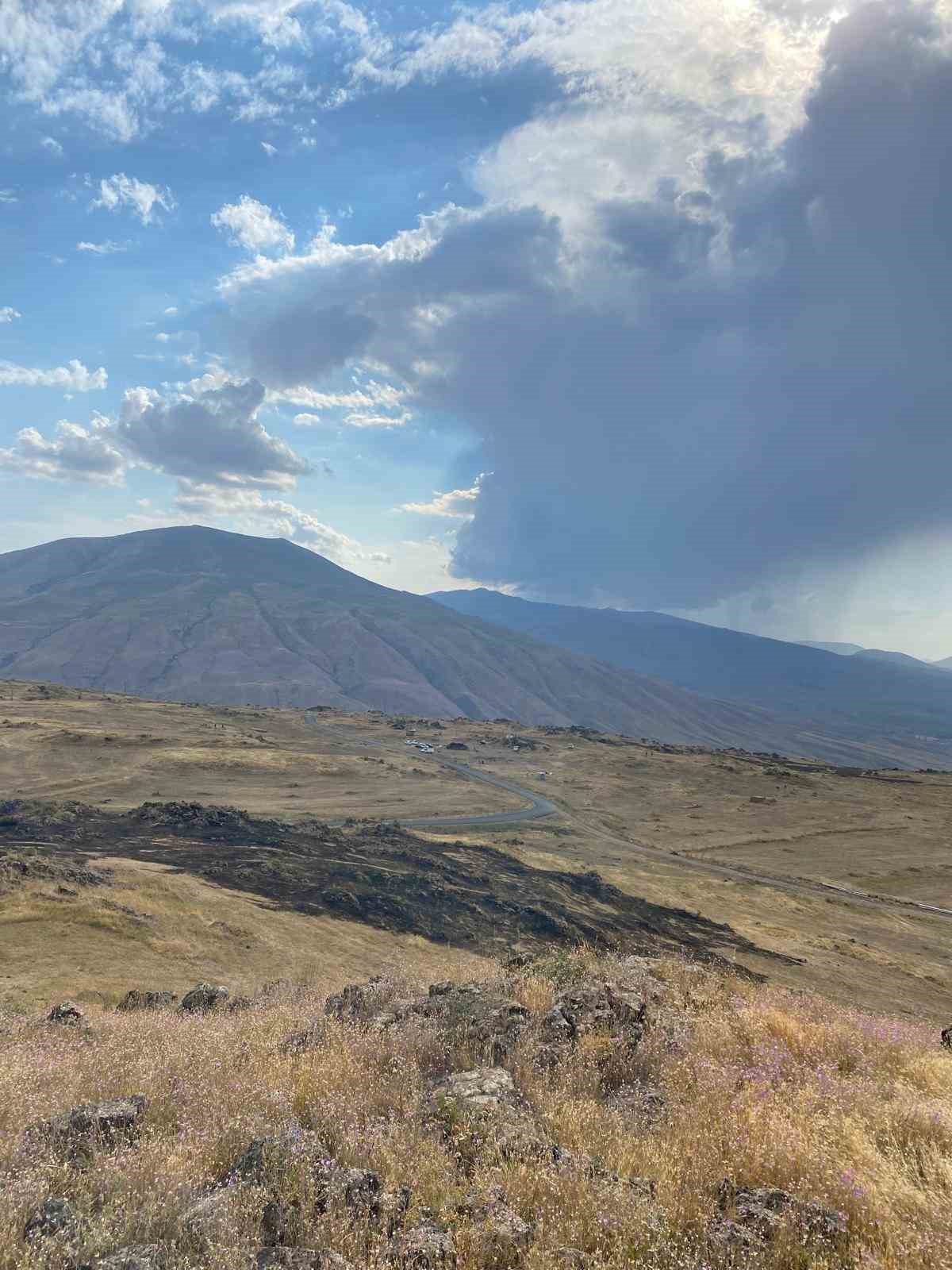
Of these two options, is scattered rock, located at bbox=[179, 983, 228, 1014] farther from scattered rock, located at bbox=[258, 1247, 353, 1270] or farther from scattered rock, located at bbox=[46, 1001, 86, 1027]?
scattered rock, located at bbox=[258, 1247, 353, 1270]

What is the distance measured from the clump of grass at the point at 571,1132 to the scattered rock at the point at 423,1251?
0.36 ft

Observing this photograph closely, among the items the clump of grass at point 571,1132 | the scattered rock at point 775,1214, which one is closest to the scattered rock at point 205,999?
the clump of grass at point 571,1132

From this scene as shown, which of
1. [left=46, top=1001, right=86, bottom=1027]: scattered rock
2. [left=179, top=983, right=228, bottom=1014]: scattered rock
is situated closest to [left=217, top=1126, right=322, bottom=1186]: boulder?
[left=46, top=1001, right=86, bottom=1027]: scattered rock

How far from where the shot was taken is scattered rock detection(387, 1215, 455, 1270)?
4.43 meters

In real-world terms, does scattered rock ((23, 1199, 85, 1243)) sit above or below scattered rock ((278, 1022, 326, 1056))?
above

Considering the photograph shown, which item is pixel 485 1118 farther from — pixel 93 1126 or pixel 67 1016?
pixel 67 1016

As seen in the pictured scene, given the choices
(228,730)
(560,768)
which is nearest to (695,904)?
(560,768)

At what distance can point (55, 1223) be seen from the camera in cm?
471

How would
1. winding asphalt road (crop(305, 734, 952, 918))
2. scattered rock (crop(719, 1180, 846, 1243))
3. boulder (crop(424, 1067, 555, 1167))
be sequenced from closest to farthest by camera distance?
scattered rock (crop(719, 1180, 846, 1243)), boulder (crop(424, 1067, 555, 1167)), winding asphalt road (crop(305, 734, 952, 918))

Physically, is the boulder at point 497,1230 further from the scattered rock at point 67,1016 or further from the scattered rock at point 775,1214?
the scattered rock at point 67,1016

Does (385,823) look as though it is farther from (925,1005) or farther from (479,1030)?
(479,1030)

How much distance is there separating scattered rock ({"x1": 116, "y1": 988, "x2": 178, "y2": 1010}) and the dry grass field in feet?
8.46

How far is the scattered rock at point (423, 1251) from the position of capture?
14.5 ft

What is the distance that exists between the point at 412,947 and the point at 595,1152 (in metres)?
24.5
